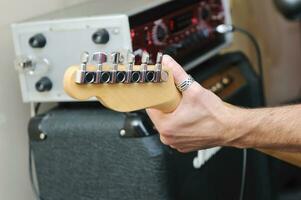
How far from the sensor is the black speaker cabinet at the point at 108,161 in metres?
1.00

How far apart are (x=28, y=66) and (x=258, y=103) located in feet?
1.97

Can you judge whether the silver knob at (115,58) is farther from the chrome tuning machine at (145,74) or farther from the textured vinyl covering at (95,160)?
the textured vinyl covering at (95,160)

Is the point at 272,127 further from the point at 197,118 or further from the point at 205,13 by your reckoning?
the point at 205,13

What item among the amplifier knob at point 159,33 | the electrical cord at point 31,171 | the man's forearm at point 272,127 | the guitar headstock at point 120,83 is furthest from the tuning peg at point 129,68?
the electrical cord at point 31,171

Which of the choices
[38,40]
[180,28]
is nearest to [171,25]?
[180,28]

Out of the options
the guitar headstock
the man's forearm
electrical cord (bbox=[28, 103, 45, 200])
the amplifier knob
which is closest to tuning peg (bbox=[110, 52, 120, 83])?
the guitar headstock

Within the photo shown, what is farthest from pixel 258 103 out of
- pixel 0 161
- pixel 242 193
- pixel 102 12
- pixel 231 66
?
pixel 0 161

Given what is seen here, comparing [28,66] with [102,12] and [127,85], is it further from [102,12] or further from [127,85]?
[127,85]

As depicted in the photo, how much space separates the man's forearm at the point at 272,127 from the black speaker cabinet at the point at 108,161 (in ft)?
0.64

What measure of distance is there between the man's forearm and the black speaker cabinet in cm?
20

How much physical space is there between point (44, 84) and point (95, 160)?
0.17m

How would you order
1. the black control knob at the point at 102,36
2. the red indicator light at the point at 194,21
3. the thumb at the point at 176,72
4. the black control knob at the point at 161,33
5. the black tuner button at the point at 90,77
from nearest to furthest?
the black tuner button at the point at 90,77 < the thumb at the point at 176,72 < the black control knob at the point at 102,36 < the black control knob at the point at 161,33 < the red indicator light at the point at 194,21

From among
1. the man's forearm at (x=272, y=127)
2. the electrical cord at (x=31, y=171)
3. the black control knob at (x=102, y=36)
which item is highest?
the black control knob at (x=102, y=36)

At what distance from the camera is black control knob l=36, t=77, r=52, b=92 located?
107cm
